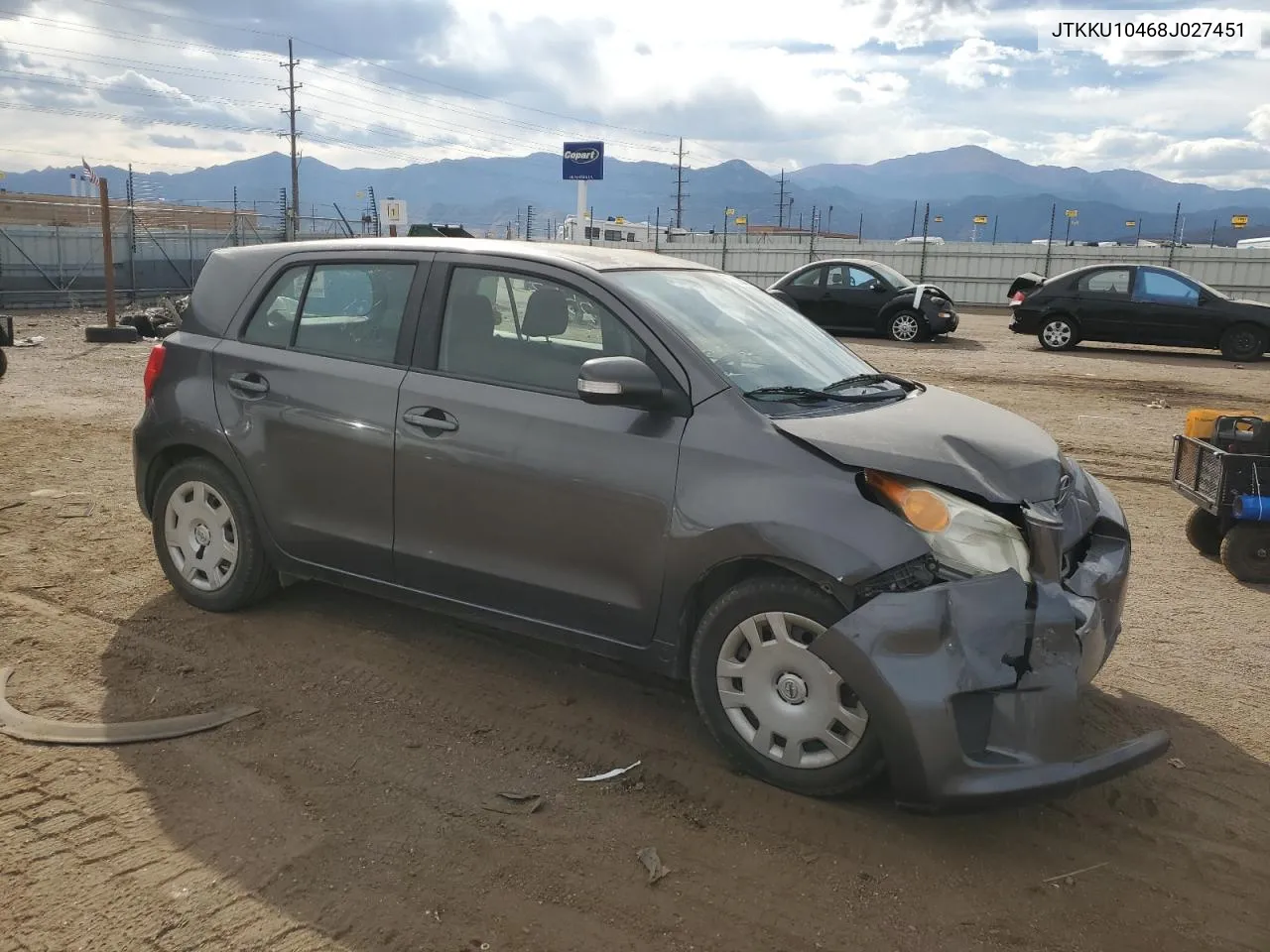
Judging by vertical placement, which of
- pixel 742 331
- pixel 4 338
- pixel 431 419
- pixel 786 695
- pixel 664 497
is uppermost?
pixel 742 331

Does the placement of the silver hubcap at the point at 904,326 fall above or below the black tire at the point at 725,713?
above

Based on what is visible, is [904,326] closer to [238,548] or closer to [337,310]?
[337,310]

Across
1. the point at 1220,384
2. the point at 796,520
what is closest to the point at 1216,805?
the point at 796,520

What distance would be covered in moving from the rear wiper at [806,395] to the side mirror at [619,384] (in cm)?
34

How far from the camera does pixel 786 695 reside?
10.9 feet

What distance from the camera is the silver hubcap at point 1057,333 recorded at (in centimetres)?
1766

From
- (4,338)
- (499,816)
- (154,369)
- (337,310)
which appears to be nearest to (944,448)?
(499,816)

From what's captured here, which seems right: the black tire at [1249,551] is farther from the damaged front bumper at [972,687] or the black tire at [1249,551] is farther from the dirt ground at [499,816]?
the damaged front bumper at [972,687]

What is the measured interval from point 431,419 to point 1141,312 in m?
16.1

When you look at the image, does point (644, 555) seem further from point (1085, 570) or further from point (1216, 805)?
point (1216, 805)

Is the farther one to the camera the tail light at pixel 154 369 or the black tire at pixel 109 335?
the black tire at pixel 109 335

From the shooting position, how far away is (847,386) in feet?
13.3

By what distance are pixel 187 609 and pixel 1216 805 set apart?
4.41 metres

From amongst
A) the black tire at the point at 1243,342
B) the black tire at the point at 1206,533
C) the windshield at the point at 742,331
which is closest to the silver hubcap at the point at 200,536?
the windshield at the point at 742,331
